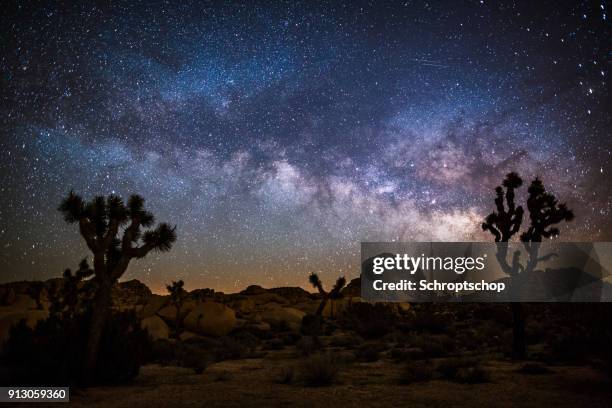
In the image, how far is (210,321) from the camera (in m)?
28.0

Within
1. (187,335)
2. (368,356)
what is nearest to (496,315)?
(368,356)

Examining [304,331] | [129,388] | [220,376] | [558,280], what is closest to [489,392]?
[220,376]

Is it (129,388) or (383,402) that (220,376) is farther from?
(383,402)

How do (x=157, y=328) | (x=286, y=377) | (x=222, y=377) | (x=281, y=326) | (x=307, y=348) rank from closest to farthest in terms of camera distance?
1. (x=286, y=377)
2. (x=222, y=377)
3. (x=307, y=348)
4. (x=157, y=328)
5. (x=281, y=326)

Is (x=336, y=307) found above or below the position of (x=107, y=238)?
below

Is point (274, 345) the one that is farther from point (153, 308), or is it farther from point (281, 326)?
point (153, 308)

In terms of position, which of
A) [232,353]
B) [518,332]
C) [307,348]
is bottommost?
[232,353]

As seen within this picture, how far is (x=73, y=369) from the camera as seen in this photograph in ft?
36.1

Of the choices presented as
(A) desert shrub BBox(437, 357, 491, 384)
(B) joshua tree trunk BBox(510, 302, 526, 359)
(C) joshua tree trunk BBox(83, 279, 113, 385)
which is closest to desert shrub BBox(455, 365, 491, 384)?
(A) desert shrub BBox(437, 357, 491, 384)

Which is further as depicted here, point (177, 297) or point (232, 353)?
point (177, 297)

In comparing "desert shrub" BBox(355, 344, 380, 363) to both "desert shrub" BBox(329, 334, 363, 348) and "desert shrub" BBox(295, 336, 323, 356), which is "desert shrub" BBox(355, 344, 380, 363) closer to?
"desert shrub" BBox(295, 336, 323, 356)

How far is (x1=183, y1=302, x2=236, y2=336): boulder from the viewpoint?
27766 millimetres

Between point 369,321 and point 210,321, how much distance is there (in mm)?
9951

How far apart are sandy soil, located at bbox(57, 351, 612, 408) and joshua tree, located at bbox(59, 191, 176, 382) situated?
1600 millimetres
